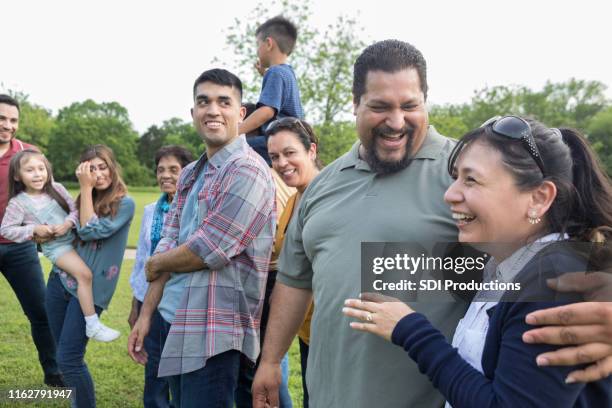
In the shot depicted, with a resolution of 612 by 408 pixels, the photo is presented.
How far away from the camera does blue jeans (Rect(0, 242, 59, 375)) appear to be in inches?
214

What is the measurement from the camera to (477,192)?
5.70 feet

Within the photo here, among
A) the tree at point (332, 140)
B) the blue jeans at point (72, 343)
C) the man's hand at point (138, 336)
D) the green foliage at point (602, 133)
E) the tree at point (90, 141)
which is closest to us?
the man's hand at point (138, 336)

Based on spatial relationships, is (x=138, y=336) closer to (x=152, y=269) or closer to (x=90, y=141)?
(x=152, y=269)

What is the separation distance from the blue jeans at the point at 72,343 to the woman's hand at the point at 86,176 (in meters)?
0.77

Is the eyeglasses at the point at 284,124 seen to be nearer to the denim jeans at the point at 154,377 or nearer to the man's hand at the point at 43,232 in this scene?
the denim jeans at the point at 154,377

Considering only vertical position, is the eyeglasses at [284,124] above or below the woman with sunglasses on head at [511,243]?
above

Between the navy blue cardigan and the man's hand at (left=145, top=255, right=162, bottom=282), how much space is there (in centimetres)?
182

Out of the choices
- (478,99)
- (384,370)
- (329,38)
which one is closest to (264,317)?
(384,370)

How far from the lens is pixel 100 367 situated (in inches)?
237

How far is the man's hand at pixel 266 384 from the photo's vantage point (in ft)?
8.80

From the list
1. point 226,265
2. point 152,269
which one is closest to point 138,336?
point 152,269

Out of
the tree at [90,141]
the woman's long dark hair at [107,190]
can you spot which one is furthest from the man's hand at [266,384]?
the tree at [90,141]

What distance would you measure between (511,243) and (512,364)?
0.40 meters

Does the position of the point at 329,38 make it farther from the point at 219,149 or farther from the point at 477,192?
the point at 477,192
